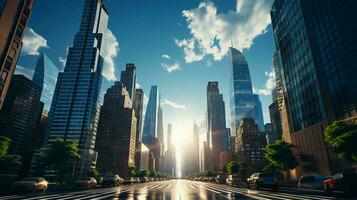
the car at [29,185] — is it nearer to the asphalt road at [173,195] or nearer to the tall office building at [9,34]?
the asphalt road at [173,195]

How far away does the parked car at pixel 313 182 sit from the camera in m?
20.2

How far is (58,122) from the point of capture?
6634 inches

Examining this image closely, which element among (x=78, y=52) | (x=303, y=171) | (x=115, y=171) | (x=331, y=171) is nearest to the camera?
(x=331, y=171)

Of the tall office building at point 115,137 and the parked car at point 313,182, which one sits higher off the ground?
the tall office building at point 115,137

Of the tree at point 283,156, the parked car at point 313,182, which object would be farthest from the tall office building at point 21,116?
the parked car at point 313,182

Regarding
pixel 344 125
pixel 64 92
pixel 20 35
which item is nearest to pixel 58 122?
pixel 64 92

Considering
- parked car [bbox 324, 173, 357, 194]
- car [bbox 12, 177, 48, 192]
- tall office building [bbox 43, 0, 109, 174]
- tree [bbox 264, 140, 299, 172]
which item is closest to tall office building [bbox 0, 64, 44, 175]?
tall office building [bbox 43, 0, 109, 174]

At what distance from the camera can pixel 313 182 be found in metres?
20.9

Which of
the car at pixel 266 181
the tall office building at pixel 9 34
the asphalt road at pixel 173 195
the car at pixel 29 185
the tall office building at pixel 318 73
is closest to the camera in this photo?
the asphalt road at pixel 173 195

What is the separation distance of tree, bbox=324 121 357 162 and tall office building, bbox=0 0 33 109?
60.5 m

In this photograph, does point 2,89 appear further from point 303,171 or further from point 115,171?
point 115,171

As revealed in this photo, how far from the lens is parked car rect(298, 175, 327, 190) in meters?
20.2

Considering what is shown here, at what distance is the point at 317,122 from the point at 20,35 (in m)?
69.6

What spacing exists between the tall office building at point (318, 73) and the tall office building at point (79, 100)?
5403 inches
